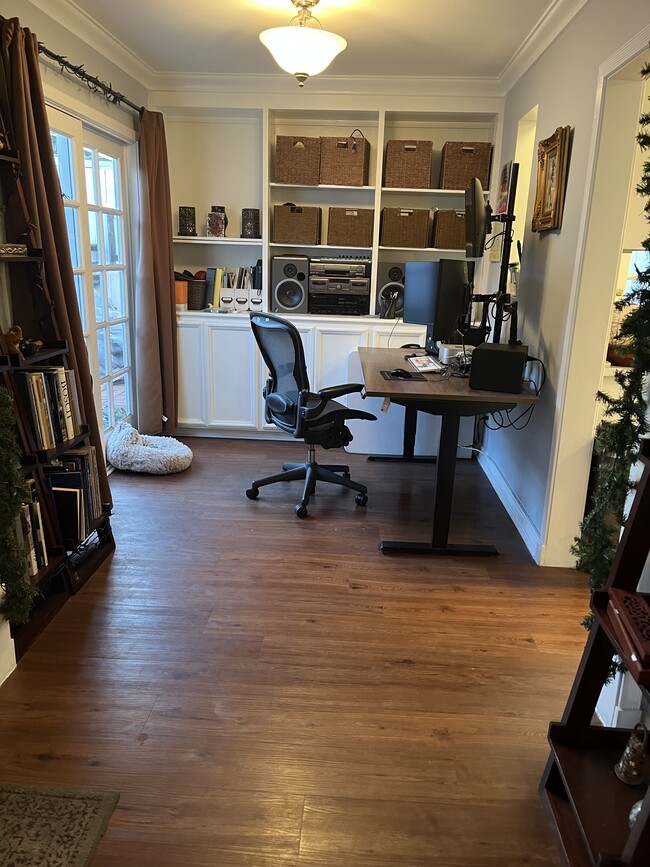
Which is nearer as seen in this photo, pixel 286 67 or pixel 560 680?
pixel 560 680

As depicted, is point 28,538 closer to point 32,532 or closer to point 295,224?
point 32,532

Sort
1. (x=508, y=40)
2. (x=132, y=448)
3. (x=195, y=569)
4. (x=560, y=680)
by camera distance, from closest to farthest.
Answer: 1. (x=560, y=680)
2. (x=195, y=569)
3. (x=508, y=40)
4. (x=132, y=448)

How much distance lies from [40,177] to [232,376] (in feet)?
6.79

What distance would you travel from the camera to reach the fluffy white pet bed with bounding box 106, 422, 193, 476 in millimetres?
3740

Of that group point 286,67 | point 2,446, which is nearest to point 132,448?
point 2,446

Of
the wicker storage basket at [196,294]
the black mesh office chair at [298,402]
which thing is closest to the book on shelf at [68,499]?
the black mesh office chair at [298,402]

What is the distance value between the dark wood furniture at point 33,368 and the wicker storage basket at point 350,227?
7.59 ft

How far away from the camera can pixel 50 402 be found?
7.77 ft

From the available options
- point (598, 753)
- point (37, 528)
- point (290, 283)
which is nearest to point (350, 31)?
point (290, 283)

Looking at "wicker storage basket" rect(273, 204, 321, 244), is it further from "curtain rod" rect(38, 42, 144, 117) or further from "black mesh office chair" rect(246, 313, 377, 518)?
"black mesh office chair" rect(246, 313, 377, 518)

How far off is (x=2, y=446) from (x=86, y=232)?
181 cm

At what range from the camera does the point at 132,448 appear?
3783 mm

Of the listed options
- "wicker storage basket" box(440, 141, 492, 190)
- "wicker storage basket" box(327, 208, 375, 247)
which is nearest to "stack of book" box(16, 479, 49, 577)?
"wicker storage basket" box(327, 208, 375, 247)

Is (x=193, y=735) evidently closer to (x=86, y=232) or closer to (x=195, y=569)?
(x=195, y=569)
